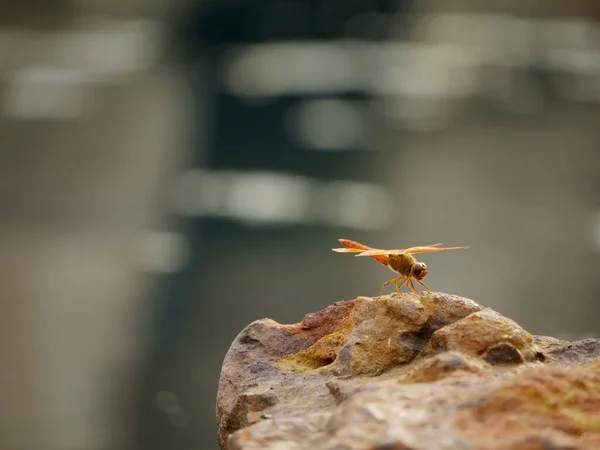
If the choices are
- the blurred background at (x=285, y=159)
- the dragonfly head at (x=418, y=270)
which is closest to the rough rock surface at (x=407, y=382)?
the dragonfly head at (x=418, y=270)

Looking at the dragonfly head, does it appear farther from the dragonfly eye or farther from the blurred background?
the blurred background

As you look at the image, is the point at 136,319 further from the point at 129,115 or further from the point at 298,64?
the point at 298,64

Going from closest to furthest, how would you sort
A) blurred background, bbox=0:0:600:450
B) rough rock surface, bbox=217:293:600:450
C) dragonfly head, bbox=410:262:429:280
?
rough rock surface, bbox=217:293:600:450 < dragonfly head, bbox=410:262:429:280 < blurred background, bbox=0:0:600:450

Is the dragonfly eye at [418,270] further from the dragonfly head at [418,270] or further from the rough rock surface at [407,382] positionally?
the rough rock surface at [407,382]

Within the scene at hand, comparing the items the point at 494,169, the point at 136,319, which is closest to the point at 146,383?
the point at 136,319

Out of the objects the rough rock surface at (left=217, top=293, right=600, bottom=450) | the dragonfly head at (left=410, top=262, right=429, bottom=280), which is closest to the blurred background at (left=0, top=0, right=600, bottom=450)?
the dragonfly head at (left=410, top=262, right=429, bottom=280)

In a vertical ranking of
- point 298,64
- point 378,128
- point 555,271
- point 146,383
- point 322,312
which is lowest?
point 146,383

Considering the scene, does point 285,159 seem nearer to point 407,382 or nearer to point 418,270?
point 418,270
